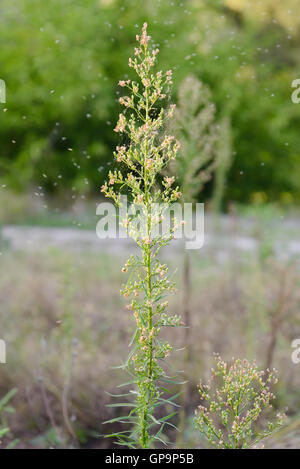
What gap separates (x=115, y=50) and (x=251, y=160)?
4.18 metres

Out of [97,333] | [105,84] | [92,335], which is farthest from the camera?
[105,84]

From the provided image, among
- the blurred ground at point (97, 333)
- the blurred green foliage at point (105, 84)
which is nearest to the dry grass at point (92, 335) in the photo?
the blurred ground at point (97, 333)

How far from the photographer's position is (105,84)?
1055cm

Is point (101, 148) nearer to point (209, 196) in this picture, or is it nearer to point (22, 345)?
point (209, 196)

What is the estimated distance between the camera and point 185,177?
2641mm

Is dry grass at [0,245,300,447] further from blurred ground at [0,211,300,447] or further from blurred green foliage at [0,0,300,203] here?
blurred green foliage at [0,0,300,203]

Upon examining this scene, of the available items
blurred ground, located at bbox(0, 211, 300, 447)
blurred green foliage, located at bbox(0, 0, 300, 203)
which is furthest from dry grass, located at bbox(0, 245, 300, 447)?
blurred green foliage, located at bbox(0, 0, 300, 203)

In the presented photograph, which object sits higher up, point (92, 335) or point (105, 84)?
point (105, 84)

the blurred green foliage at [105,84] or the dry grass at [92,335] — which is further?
the blurred green foliage at [105,84]

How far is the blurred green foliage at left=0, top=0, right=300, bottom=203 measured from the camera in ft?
32.7

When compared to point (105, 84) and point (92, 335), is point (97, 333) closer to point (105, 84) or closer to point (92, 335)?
point (92, 335)

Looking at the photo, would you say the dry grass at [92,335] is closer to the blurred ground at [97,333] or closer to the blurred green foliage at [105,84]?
the blurred ground at [97,333]

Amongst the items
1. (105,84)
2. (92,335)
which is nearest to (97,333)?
(92,335)

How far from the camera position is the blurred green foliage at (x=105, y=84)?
9.98 m
